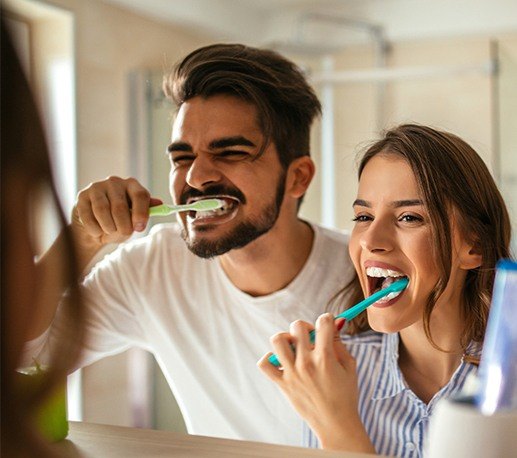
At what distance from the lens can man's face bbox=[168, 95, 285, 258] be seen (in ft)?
3.91

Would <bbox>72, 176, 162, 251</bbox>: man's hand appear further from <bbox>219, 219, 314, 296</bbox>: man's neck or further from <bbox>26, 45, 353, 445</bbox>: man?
<bbox>219, 219, 314, 296</bbox>: man's neck

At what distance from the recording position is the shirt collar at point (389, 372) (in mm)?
1020

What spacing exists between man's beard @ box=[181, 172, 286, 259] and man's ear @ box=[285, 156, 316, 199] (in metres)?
0.05

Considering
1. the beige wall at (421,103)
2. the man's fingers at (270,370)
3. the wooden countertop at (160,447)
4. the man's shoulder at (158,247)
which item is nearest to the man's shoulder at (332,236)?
the man's shoulder at (158,247)

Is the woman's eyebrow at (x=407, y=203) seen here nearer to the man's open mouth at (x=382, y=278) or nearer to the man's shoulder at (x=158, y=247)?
the man's open mouth at (x=382, y=278)

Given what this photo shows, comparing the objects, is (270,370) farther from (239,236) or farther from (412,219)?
(239,236)

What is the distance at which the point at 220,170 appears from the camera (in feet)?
3.90

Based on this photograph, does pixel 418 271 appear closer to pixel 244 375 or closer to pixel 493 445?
pixel 244 375

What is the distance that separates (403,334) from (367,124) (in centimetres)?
193

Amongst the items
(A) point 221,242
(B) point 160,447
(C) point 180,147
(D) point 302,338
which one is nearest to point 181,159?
(C) point 180,147

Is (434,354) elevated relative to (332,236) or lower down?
lower down

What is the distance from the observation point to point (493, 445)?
439 millimetres

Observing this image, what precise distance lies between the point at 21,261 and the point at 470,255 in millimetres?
707

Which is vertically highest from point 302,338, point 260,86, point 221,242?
point 260,86
